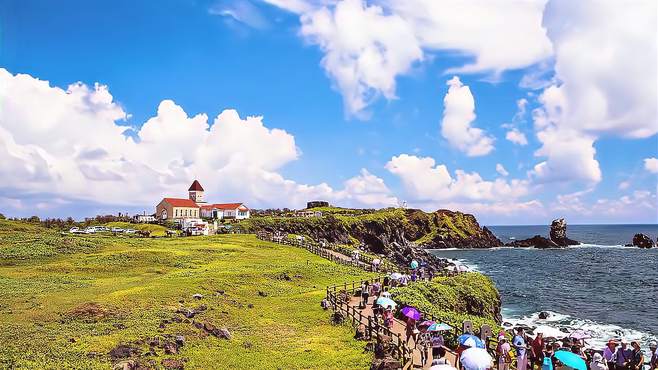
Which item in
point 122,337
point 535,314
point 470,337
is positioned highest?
point 470,337

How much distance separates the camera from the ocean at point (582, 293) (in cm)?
5116

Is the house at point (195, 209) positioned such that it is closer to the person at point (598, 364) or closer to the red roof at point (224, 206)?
the red roof at point (224, 206)

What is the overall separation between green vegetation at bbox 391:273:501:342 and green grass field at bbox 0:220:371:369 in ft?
24.7

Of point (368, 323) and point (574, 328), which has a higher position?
point (368, 323)

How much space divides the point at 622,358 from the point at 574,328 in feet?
105

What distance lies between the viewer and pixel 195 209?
441ft

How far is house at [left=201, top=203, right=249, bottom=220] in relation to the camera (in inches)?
5463

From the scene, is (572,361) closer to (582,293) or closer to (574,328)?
(574,328)

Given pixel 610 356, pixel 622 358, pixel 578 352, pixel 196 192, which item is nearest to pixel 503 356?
pixel 578 352

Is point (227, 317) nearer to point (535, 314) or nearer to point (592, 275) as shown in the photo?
point (535, 314)

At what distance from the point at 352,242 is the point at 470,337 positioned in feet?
323

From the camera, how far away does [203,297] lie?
37719 millimetres

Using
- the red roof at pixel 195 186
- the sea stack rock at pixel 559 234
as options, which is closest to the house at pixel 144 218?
the red roof at pixel 195 186

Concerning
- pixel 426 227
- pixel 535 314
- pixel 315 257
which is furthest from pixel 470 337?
pixel 426 227
